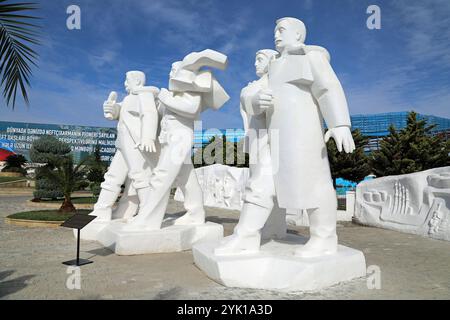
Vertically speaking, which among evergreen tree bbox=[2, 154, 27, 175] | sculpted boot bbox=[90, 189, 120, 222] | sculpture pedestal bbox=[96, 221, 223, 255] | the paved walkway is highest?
evergreen tree bbox=[2, 154, 27, 175]

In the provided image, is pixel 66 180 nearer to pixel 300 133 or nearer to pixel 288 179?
pixel 288 179

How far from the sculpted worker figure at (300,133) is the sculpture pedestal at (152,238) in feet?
3.72

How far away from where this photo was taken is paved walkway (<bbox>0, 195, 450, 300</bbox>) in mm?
2920

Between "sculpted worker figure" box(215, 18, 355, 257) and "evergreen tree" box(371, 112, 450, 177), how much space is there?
12362 millimetres

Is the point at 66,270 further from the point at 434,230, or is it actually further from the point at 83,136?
the point at 83,136

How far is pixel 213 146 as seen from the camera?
66.7 ft

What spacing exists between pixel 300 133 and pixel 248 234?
1098 millimetres

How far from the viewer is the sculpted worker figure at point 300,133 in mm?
3223

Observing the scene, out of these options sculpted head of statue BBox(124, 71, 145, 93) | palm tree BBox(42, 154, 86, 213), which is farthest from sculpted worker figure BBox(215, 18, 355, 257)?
palm tree BBox(42, 154, 86, 213)

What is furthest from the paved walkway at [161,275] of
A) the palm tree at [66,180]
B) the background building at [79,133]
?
the background building at [79,133]

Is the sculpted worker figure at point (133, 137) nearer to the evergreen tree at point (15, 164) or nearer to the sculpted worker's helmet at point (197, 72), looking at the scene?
the sculpted worker's helmet at point (197, 72)

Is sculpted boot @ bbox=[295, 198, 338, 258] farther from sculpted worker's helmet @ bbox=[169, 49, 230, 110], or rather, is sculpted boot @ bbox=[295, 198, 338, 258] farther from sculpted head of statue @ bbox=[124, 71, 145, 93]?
sculpted head of statue @ bbox=[124, 71, 145, 93]
